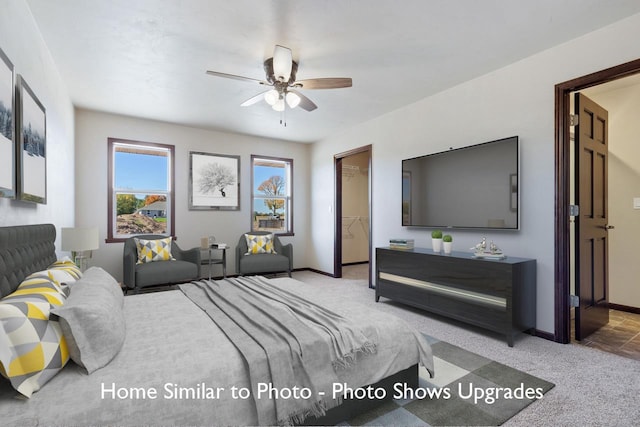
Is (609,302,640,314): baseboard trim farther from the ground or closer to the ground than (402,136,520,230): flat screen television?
closer to the ground

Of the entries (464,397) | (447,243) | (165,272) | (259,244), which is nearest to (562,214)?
(447,243)

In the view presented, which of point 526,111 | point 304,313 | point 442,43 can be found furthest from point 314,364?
point 526,111

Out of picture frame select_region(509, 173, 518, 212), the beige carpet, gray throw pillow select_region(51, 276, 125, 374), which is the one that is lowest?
the beige carpet

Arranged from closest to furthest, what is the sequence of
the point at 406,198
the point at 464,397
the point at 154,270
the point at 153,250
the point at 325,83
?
1. the point at 464,397
2. the point at 325,83
3. the point at 154,270
4. the point at 406,198
5. the point at 153,250

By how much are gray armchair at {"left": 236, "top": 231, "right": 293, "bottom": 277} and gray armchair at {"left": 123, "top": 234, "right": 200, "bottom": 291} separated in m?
0.71

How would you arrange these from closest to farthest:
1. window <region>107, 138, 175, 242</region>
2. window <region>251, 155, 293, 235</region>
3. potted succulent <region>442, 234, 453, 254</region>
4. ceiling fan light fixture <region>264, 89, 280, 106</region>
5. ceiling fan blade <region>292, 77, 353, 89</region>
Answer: ceiling fan blade <region>292, 77, 353, 89</region>, ceiling fan light fixture <region>264, 89, 280, 106</region>, potted succulent <region>442, 234, 453, 254</region>, window <region>107, 138, 175, 242</region>, window <region>251, 155, 293, 235</region>

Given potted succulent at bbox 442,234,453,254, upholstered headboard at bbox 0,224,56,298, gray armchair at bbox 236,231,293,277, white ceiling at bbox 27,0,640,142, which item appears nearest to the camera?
upholstered headboard at bbox 0,224,56,298

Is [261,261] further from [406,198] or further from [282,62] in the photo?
[282,62]

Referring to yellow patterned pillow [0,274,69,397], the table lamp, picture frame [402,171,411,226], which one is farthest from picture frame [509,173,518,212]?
the table lamp

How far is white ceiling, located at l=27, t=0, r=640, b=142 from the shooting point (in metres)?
2.28

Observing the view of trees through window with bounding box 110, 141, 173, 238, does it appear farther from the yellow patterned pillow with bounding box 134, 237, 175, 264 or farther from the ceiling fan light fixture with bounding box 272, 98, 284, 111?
the ceiling fan light fixture with bounding box 272, 98, 284, 111

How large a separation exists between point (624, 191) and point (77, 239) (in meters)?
5.97

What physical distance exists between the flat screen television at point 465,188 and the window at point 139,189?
373 centimetres

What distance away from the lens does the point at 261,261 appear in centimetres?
502
